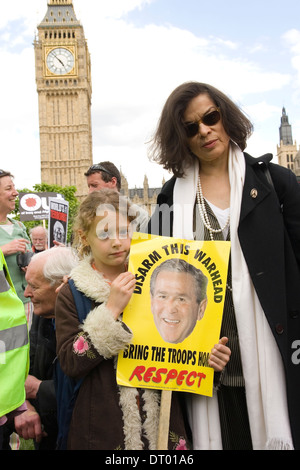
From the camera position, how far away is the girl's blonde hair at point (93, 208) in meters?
2.03

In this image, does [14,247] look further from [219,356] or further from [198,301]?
[219,356]

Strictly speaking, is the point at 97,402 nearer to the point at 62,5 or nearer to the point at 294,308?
the point at 294,308

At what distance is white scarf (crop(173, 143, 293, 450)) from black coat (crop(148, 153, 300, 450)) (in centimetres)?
3

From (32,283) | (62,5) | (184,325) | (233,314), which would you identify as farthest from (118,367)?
(62,5)

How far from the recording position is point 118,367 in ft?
5.92

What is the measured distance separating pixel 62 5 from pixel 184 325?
6503 cm

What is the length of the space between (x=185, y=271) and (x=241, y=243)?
249mm

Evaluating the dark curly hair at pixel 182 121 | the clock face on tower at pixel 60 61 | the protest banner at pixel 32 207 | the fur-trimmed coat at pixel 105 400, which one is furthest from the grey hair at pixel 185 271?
the clock face on tower at pixel 60 61

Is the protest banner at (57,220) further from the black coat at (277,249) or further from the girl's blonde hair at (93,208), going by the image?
the black coat at (277,249)

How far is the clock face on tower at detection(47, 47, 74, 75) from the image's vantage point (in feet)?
184

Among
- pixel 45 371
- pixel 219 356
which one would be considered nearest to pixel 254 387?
pixel 219 356

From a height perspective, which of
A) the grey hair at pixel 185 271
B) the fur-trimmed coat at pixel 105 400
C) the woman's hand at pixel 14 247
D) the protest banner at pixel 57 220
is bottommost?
the fur-trimmed coat at pixel 105 400
